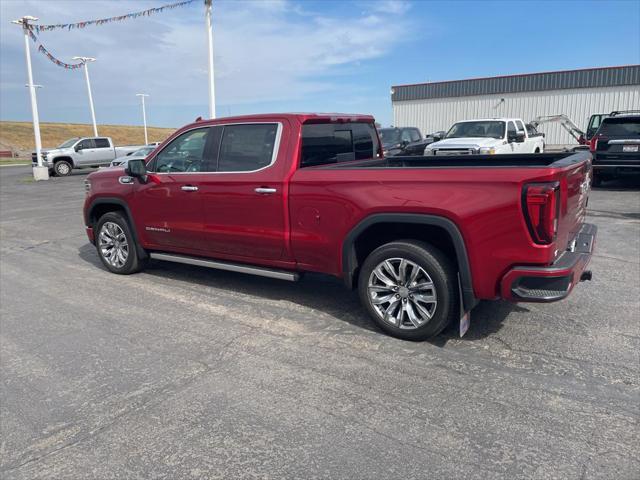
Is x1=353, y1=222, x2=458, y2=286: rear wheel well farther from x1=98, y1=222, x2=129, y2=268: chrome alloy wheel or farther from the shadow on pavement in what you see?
x1=98, y1=222, x2=129, y2=268: chrome alloy wheel

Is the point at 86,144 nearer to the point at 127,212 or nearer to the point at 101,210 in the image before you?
the point at 101,210

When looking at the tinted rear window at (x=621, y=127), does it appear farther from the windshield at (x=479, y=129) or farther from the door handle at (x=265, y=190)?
the door handle at (x=265, y=190)

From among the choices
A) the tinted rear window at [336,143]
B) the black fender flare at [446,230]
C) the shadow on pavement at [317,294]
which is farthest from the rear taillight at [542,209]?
the tinted rear window at [336,143]

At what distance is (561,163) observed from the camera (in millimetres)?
3838

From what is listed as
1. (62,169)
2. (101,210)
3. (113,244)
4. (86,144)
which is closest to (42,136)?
(86,144)

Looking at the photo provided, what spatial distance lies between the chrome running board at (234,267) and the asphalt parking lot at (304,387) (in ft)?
1.12

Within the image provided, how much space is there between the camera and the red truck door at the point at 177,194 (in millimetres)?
5469

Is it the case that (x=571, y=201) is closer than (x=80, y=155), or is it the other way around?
(x=571, y=201)

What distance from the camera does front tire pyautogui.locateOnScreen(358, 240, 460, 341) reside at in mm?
3982

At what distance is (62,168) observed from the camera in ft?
84.4

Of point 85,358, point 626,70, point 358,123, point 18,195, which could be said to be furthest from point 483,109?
point 85,358

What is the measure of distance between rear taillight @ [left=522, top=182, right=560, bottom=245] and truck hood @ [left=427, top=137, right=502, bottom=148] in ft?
34.9

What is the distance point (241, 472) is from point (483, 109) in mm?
36322

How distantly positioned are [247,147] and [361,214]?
1.54m
